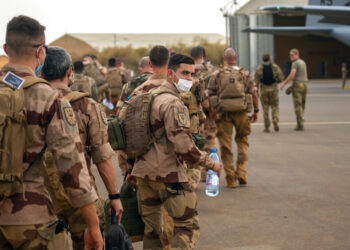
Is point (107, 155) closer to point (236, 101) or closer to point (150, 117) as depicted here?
point (150, 117)

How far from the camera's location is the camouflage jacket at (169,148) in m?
4.38

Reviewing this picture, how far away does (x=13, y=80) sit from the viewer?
109 inches

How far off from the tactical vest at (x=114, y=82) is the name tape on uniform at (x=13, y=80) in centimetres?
1397

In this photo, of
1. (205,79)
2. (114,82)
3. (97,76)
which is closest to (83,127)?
(205,79)

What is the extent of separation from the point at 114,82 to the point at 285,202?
385 inches

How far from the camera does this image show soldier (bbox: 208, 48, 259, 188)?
342 inches

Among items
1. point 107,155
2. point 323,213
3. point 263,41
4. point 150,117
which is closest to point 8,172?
point 107,155

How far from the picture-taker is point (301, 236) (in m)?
6.23

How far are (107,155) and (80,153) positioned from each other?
101cm

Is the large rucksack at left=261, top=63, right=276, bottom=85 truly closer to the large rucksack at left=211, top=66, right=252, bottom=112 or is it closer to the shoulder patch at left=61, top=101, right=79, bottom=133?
the large rucksack at left=211, top=66, right=252, bottom=112

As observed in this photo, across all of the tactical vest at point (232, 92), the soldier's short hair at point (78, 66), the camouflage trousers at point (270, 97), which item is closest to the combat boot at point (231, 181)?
the tactical vest at point (232, 92)

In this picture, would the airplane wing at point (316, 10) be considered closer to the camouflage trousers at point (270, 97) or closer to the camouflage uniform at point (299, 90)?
the camouflage uniform at point (299, 90)

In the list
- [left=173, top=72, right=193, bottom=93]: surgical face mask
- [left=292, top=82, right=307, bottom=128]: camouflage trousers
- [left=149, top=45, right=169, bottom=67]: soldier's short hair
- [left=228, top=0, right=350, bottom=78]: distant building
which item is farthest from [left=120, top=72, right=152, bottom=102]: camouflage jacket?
[left=228, top=0, right=350, bottom=78]: distant building

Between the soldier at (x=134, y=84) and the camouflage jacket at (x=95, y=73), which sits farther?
the camouflage jacket at (x=95, y=73)
